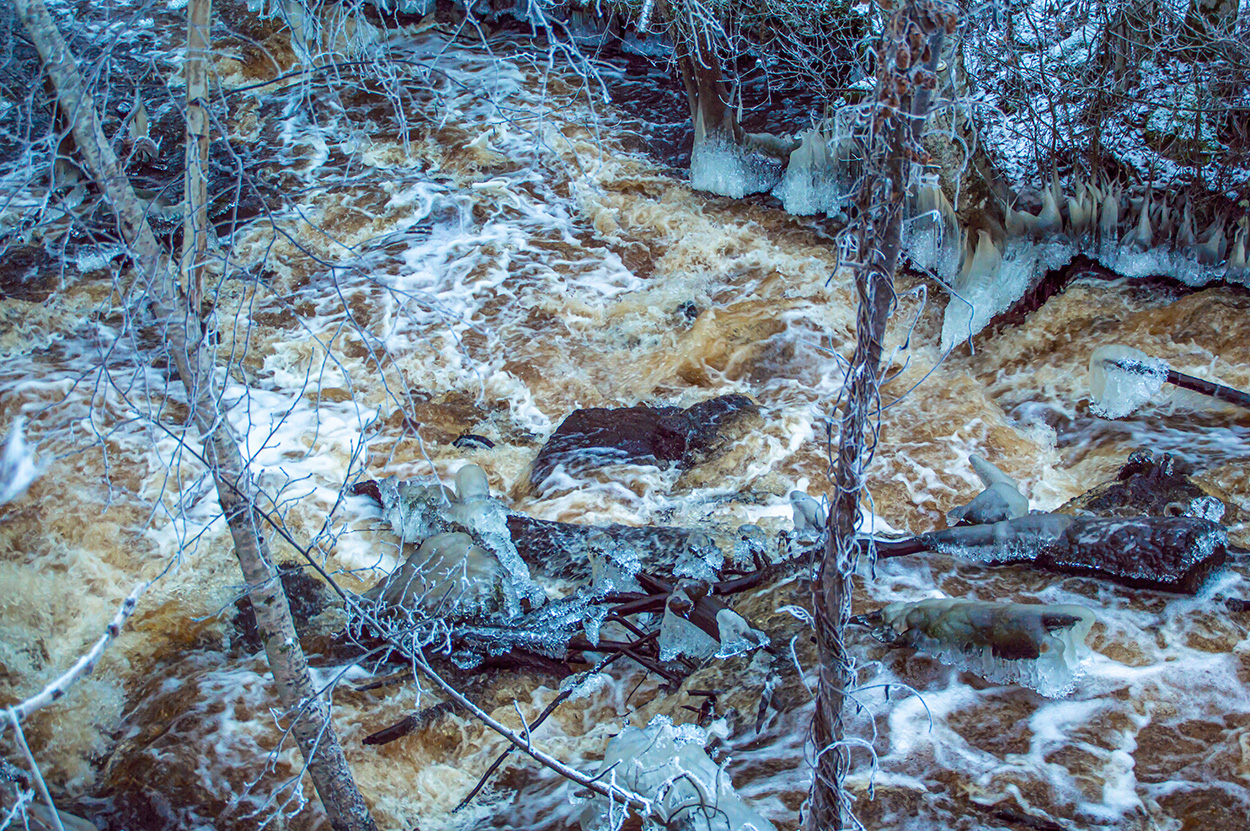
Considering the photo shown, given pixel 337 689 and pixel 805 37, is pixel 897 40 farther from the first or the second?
pixel 805 37

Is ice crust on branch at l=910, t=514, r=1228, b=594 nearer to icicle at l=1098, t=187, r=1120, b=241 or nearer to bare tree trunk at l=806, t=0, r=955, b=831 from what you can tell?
bare tree trunk at l=806, t=0, r=955, b=831

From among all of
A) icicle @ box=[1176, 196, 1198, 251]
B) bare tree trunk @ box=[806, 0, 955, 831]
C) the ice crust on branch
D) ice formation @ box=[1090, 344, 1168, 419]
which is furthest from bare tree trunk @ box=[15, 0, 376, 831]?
icicle @ box=[1176, 196, 1198, 251]

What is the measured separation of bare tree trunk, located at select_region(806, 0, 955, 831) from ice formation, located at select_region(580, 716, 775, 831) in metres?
0.39

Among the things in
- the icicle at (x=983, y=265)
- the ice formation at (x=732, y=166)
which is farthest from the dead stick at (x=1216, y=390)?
the ice formation at (x=732, y=166)

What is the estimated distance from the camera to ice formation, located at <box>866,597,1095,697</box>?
2.86 m

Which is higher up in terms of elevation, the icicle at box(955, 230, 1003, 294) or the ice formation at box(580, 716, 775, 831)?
the icicle at box(955, 230, 1003, 294)

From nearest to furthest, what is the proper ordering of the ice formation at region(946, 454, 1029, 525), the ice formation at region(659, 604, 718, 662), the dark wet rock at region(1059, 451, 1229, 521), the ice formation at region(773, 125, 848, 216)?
the ice formation at region(659, 604, 718, 662) → the ice formation at region(946, 454, 1029, 525) → the dark wet rock at region(1059, 451, 1229, 521) → the ice formation at region(773, 125, 848, 216)

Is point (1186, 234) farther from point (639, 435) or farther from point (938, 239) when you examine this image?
point (639, 435)

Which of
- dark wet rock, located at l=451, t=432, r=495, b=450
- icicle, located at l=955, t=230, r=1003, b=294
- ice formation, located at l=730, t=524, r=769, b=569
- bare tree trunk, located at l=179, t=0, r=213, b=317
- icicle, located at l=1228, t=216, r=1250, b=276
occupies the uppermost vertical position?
bare tree trunk, located at l=179, t=0, r=213, b=317

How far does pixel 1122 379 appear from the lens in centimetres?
534

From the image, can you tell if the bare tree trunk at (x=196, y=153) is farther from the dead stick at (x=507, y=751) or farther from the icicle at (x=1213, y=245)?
the icicle at (x=1213, y=245)

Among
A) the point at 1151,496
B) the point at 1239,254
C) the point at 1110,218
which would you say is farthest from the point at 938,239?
Answer: the point at 1151,496

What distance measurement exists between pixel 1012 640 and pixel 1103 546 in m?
0.85

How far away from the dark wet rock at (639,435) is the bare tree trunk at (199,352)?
3026 millimetres
